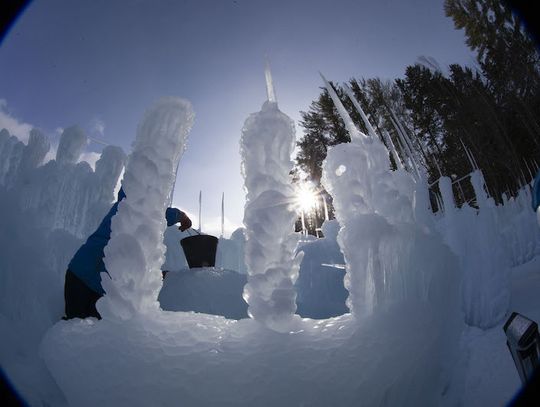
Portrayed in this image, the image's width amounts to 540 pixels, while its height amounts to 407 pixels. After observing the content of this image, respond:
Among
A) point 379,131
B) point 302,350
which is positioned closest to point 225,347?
point 302,350

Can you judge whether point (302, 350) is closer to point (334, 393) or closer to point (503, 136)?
A: point (334, 393)

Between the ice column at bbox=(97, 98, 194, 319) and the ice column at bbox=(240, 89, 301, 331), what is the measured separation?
1.69 feet

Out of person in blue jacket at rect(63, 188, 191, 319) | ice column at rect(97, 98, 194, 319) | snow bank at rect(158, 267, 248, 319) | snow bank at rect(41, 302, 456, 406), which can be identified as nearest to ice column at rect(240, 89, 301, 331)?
snow bank at rect(41, 302, 456, 406)

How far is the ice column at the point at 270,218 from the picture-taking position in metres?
1.34

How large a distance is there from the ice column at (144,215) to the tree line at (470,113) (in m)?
3.73

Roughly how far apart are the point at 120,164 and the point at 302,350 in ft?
14.7

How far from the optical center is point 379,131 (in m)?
13.3

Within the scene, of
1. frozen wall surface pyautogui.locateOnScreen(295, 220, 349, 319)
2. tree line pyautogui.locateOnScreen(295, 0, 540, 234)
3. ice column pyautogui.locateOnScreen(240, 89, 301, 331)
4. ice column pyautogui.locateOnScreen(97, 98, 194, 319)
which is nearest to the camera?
ice column pyautogui.locateOnScreen(240, 89, 301, 331)

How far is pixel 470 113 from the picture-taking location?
1148cm

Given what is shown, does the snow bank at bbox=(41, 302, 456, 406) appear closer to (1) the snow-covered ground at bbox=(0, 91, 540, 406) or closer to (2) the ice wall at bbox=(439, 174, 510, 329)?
(1) the snow-covered ground at bbox=(0, 91, 540, 406)

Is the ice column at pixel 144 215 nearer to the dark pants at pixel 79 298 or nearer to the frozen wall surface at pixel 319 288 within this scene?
the dark pants at pixel 79 298

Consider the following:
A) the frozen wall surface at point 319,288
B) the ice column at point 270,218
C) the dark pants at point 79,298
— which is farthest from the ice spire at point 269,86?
the frozen wall surface at point 319,288

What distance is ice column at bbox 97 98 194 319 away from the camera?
59.1 inches

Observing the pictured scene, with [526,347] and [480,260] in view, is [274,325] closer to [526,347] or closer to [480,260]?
[526,347]
